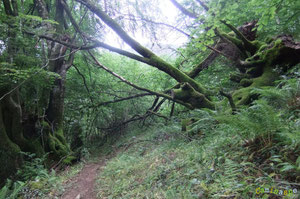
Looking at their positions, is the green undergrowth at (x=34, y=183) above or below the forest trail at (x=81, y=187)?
above

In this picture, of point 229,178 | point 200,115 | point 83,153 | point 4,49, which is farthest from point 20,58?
point 229,178

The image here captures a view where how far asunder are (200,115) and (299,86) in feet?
6.34

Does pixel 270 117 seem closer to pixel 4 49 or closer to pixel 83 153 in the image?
Result: pixel 4 49

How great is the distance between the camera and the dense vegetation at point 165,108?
6.29 feet

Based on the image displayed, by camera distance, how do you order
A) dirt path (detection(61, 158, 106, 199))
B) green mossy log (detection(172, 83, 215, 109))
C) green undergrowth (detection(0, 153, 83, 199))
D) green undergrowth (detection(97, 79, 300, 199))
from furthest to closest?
green mossy log (detection(172, 83, 215, 109)), green undergrowth (detection(0, 153, 83, 199)), dirt path (detection(61, 158, 106, 199)), green undergrowth (detection(97, 79, 300, 199))

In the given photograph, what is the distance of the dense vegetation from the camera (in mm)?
1916

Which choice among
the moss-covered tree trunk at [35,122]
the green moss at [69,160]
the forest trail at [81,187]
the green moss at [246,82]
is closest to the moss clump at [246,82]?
the green moss at [246,82]

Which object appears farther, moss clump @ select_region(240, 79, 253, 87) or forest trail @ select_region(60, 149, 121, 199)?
moss clump @ select_region(240, 79, 253, 87)

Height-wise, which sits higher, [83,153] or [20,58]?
[20,58]

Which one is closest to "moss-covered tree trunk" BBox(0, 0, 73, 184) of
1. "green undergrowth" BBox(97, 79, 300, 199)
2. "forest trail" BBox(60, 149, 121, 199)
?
"forest trail" BBox(60, 149, 121, 199)

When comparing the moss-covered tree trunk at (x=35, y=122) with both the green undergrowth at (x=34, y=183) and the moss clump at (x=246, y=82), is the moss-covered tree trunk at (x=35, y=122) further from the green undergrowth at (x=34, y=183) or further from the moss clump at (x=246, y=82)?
the moss clump at (x=246, y=82)

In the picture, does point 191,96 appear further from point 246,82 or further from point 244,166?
point 244,166

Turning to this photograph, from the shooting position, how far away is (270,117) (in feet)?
6.25

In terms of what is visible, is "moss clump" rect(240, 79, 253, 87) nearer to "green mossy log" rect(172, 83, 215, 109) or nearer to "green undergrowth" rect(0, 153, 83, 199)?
"green mossy log" rect(172, 83, 215, 109)
